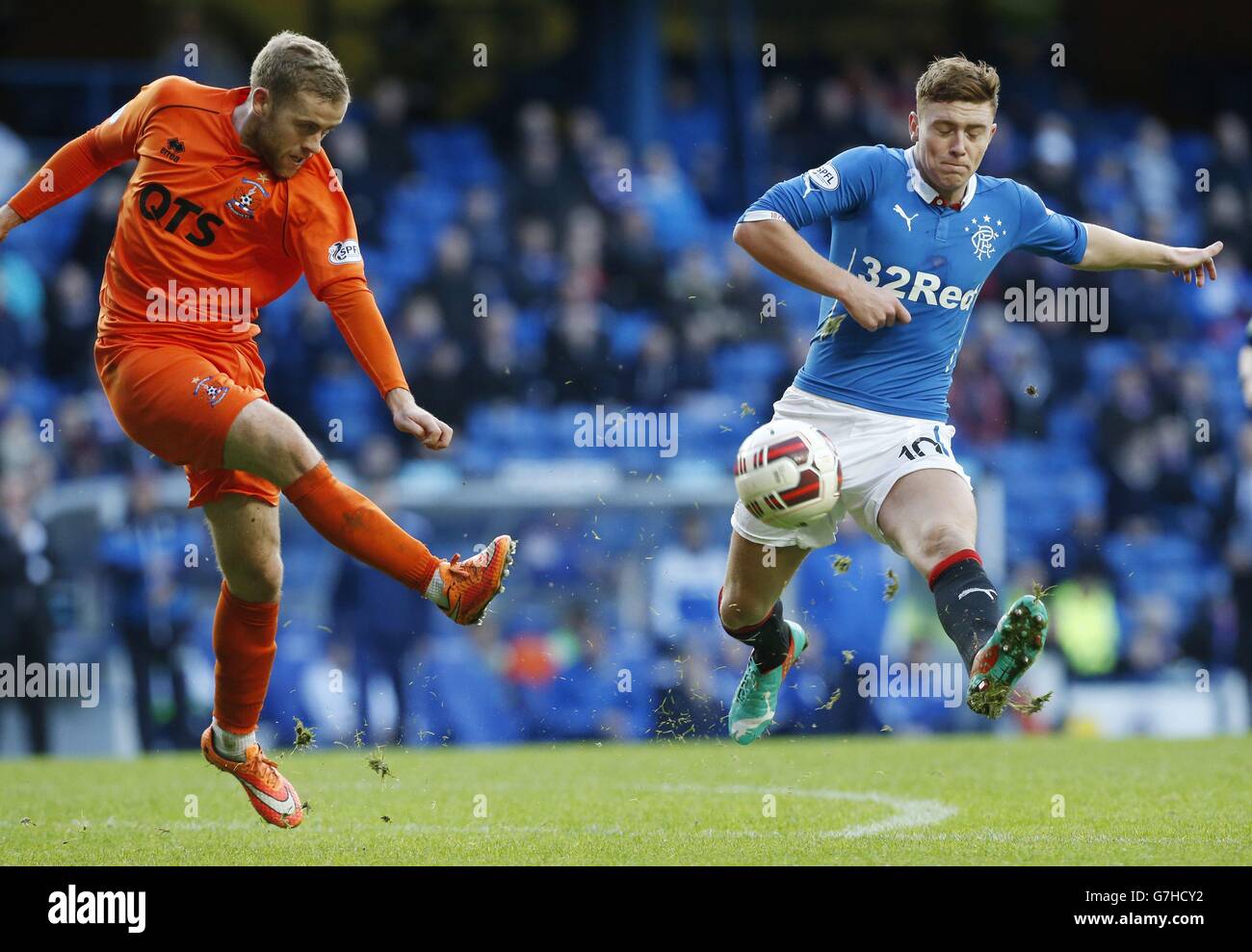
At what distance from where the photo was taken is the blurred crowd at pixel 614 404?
38.9 feet

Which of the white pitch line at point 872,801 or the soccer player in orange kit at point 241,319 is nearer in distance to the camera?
the soccer player in orange kit at point 241,319

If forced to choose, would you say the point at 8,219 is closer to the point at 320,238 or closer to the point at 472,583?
the point at 320,238

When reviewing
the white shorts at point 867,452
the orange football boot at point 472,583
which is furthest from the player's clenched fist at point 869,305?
the orange football boot at point 472,583

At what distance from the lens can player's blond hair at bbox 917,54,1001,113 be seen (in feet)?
19.9

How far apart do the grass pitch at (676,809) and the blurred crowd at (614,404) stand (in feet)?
5.95

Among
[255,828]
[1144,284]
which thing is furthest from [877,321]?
[1144,284]

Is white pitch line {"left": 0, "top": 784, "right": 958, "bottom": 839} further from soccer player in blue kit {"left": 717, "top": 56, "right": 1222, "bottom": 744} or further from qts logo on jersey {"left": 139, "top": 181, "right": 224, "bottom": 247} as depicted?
qts logo on jersey {"left": 139, "top": 181, "right": 224, "bottom": 247}

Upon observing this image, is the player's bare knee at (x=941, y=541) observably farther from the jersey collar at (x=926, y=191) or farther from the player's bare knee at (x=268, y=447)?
the player's bare knee at (x=268, y=447)

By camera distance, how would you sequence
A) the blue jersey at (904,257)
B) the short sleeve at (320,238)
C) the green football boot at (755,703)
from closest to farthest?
1. the short sleeve at (320,238)
2. the blue jersey at (904,257)
3. the green football boot at (755,703)

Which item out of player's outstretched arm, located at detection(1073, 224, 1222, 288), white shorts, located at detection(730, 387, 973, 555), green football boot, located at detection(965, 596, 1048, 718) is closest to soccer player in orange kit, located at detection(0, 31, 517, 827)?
white shorts, located at detection(730, 387, 973, 555)

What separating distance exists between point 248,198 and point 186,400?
810 mm

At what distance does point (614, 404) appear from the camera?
1288 centimetres

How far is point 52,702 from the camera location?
39.0 ft

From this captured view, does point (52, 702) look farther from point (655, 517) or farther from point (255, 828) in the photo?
point (255, 828)
